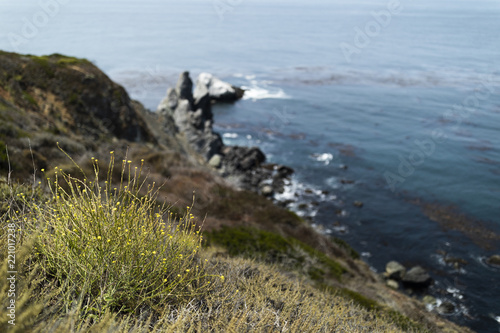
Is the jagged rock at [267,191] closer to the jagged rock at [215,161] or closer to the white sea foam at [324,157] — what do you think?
the jagged rock at [215,161]

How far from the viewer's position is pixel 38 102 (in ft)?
71.7

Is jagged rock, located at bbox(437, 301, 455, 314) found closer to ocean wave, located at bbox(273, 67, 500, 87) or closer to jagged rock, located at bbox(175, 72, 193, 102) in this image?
jagged rock, located at bbox(175, 72, 193, 102)

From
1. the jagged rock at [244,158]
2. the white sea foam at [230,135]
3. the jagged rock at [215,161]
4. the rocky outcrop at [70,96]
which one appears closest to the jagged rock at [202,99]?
the white sea foam at [230,135]

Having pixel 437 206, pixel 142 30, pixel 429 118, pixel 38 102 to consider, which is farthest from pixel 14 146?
pixel 142 30

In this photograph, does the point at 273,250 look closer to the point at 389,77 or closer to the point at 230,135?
the point at 230,135

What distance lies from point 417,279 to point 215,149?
2905 cm

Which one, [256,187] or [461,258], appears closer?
[461,258]

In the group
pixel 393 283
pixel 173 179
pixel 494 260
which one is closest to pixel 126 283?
pixel 173 179

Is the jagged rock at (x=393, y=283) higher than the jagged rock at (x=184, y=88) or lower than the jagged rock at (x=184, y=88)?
lower

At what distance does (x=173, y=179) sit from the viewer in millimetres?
17312

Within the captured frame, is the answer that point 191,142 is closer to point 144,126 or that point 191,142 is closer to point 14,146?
point 144,126

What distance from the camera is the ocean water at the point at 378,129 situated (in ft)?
83.8

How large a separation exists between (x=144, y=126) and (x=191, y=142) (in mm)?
17481

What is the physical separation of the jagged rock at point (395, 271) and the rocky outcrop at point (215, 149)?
13885 millimetres
